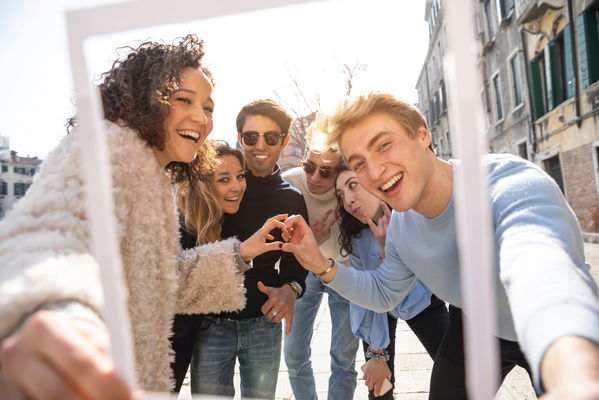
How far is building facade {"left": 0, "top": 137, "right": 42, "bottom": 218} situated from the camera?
37.5m

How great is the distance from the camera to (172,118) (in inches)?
54.6

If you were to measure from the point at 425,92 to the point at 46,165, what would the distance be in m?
26.4

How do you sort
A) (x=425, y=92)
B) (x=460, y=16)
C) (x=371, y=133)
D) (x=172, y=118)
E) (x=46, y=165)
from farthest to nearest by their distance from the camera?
(x=425, y=92), (x=371, y=133), (x=172, y=118), (x=46, y=165), (x=460, y=16)

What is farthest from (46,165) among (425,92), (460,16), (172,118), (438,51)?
(425,92)

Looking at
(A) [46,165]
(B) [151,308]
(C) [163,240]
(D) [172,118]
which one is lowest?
(B) [151,308]

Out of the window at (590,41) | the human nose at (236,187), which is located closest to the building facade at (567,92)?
the window at (590,41)

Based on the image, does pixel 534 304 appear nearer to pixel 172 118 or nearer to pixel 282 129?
pixel 172 118

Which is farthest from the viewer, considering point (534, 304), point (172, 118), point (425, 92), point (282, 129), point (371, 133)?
point (425, 92)

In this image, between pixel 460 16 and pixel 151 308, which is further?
pixel 151 308

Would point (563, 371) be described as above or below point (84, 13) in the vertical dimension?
below

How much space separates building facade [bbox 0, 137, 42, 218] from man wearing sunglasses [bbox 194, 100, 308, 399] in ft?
139

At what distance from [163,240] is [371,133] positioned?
0.88 meters

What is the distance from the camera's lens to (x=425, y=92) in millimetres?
25172

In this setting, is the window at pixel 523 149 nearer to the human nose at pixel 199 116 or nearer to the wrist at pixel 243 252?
the wrist at pixel 243 252
